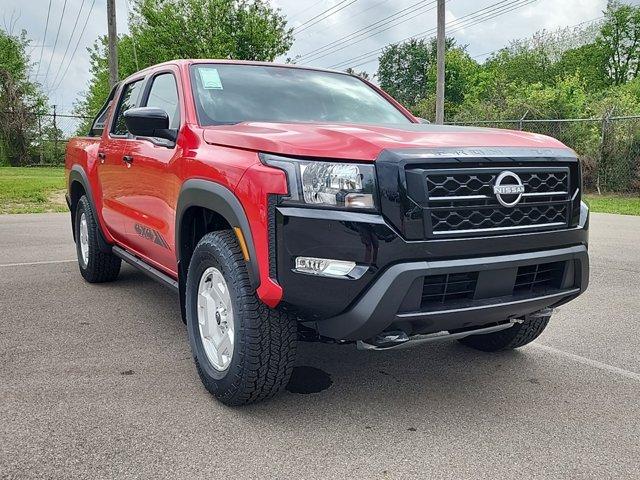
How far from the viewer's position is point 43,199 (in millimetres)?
13672

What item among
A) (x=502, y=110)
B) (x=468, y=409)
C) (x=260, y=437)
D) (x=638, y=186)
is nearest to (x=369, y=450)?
(x=260, y=437)

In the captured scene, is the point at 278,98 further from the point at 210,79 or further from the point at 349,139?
the point at 349,139

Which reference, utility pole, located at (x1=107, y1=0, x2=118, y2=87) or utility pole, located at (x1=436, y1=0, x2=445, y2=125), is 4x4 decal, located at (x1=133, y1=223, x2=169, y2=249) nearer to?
utility pole, located at (x1=436, y1=0, x2=445, y2=125)

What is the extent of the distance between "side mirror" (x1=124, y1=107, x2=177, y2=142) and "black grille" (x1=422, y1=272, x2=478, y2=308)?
1.85 meters

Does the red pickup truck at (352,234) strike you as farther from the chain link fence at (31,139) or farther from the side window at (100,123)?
the chain link fence at (31,139)

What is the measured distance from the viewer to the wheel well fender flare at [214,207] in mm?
2797

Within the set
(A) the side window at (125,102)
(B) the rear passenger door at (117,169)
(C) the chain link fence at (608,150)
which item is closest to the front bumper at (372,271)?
(B) the rear passenger door at (117,169)

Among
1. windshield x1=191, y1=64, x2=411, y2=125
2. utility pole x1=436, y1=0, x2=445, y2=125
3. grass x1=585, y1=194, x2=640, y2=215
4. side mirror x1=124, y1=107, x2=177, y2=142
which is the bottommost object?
grass x1=585, y1=194, x2=640, y2=215

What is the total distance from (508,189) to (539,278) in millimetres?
544

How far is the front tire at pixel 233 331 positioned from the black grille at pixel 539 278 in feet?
3.63

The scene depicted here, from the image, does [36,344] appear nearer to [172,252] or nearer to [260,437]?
[172,252]

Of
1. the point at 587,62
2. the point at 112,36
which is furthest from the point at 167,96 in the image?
the point at 587,62

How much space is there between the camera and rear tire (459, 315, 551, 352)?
3.81 meters

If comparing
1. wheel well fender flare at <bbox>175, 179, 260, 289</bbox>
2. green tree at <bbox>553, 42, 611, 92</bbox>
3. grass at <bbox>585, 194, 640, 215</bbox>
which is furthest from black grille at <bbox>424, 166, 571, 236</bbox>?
green tree at <bbox>553, 42, 611, 92</bbox>
